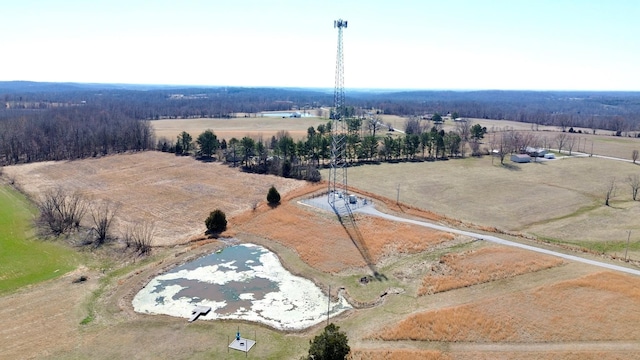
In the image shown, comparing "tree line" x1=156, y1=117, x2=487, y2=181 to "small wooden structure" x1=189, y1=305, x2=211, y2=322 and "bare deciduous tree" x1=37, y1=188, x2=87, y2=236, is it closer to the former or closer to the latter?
"bare deciduous tree" x1=37, y1=188, x2=87, y2=236

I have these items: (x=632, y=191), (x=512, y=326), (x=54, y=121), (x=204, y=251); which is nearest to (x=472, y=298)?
(x=512, y=326)

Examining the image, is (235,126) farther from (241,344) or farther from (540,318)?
(540,318)

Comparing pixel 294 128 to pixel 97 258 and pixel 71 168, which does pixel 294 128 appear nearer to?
pixel 71 168

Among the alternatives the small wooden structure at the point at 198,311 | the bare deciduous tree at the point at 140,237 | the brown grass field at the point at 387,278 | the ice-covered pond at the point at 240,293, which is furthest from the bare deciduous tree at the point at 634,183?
the bare deciduous tree at the point at 140,237

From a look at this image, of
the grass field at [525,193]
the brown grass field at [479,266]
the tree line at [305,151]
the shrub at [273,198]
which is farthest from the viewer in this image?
the tree line at [305,151]

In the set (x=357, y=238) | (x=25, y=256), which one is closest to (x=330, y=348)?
(x=357, y=238)

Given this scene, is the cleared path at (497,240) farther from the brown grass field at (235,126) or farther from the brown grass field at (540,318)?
the brown grass field at (235,126)

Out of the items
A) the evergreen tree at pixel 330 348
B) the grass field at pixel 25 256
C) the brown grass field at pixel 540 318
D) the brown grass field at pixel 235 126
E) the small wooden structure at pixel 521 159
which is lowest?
the grass field at pixel 25 256
